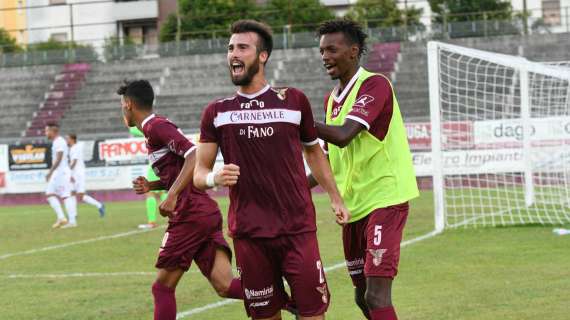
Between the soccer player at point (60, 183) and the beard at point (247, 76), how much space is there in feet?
50.5

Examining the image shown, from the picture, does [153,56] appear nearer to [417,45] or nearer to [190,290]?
[417,45]

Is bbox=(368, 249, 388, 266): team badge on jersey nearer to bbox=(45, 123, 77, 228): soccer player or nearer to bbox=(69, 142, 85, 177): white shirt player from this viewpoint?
bbox=(45, 123, 77, 228): soccer player

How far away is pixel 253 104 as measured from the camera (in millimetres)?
5965

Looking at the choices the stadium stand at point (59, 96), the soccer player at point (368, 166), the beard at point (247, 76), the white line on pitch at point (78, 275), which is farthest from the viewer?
the stadium stand at point (59, 96)

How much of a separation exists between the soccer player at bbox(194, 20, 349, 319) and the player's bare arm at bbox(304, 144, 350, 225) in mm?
168

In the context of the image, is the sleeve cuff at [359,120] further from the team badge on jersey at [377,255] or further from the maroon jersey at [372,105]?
the team badge on jersey at [377,255]

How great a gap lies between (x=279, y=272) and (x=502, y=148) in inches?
870

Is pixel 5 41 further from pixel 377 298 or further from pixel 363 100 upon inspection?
pixel 377 298

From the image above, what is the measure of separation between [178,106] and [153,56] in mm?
4498

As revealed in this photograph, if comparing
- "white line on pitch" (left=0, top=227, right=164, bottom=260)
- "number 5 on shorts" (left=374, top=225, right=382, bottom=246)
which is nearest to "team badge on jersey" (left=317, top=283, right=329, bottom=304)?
"number 5 on shorts" (left=374, top=225, right=382, bottom=246)

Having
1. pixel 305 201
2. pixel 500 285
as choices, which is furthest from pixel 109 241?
pixel 305 201

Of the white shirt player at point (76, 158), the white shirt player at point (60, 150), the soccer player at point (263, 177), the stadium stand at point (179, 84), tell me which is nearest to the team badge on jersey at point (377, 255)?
the soccer player at point (263, 177)

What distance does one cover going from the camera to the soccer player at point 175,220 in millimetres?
7992

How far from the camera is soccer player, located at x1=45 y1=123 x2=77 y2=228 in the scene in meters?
21.1
